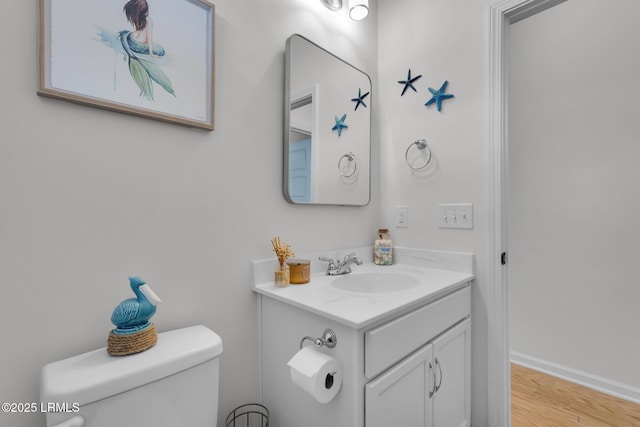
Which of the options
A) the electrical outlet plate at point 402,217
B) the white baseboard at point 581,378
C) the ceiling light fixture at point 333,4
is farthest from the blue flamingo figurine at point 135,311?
the white baseboard at point 581,378

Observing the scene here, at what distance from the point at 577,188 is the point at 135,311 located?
252cm

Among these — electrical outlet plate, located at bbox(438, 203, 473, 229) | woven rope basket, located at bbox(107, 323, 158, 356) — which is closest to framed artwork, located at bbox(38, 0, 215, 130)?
woven rope basket, located at bbox(107, 323, 158, 356)

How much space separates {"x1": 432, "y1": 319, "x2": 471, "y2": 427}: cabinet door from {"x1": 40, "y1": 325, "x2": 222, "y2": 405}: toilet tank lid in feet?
2.77

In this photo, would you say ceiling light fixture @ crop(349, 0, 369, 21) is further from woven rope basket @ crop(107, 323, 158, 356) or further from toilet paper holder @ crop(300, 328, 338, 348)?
woven rope basket @ crop(107, 323, 158, 356)

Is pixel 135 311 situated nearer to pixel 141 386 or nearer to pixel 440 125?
pixel 141 386

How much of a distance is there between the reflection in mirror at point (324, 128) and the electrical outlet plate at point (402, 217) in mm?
208

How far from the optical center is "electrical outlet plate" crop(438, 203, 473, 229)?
54.9 inches

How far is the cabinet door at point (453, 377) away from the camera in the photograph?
1106 millimetres

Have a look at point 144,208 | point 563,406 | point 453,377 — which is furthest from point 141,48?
point 563,406

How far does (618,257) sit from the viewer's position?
1753mm

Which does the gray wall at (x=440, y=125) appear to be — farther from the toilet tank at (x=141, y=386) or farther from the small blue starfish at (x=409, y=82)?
the toilet tank at (x=141, y=386)

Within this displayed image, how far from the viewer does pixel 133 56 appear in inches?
34.4

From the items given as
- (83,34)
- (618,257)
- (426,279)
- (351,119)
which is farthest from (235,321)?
(618,257)

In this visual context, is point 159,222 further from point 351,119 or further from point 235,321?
point 351,119
